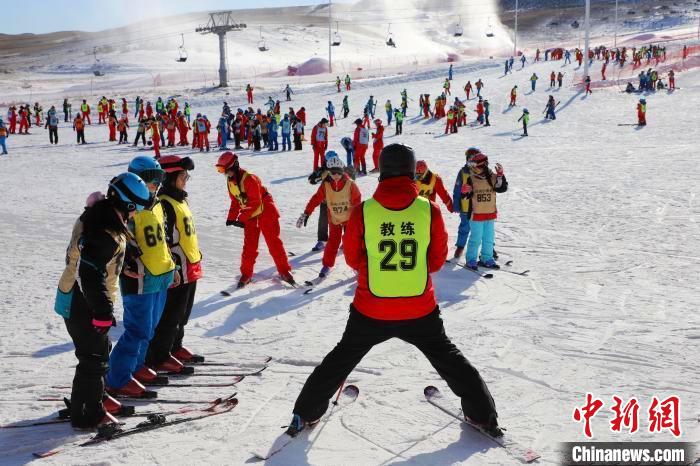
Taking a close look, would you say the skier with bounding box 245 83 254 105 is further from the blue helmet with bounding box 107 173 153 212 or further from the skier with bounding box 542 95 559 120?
the blue helmet with bounding box 107 173 153 212

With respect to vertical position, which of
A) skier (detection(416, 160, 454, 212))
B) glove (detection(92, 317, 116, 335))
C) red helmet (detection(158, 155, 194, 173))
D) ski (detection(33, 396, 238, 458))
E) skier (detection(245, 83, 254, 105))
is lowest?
ski (detection(33, 396, 238, 458))

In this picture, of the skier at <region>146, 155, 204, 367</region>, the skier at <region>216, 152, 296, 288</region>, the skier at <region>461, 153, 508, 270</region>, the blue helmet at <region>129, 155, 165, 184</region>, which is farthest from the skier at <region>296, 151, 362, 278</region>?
the blue helmet at <region>129, 155, 165, 184</region>

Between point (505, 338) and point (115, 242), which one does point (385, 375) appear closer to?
point (505, 338)

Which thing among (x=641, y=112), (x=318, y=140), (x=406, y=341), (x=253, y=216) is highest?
(x=641, y=112)

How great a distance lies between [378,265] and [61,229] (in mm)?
8438

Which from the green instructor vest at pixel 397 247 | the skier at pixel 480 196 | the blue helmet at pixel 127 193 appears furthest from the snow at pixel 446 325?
the blue helmet at pixel 127 193

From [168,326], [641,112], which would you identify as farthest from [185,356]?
[641,112]

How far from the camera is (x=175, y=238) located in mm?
4961

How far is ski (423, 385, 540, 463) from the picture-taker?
12.3ft

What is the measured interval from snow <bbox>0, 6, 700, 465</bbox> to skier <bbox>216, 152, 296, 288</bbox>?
0.87ft

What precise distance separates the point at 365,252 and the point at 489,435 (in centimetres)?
134

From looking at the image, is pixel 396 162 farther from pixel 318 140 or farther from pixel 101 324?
pixel 318 140

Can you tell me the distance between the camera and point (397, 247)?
356 cm

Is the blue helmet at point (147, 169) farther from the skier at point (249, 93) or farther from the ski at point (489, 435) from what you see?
the skier at point (249, 93)
